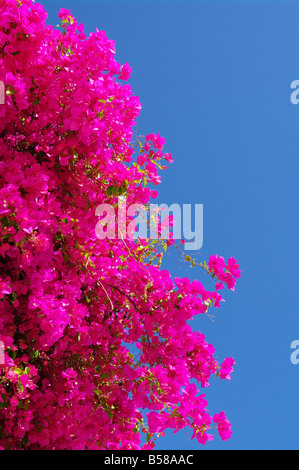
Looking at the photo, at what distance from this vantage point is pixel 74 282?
3.74 m

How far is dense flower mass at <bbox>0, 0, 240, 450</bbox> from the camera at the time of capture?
3303mm

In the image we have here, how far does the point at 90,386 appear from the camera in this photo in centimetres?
375

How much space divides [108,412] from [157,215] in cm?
181

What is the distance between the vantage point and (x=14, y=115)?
362 centimetres

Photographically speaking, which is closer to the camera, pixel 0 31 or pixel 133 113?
pixel 0 31

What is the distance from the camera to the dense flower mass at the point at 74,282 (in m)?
3.30

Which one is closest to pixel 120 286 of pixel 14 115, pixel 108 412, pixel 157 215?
pixel 157 215
